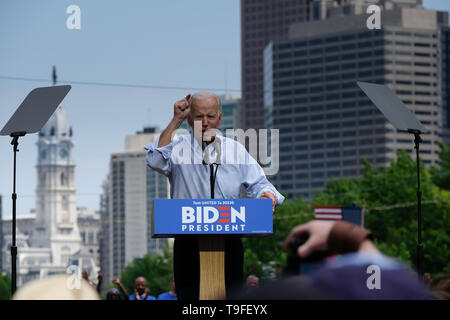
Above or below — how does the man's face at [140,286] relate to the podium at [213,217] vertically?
below

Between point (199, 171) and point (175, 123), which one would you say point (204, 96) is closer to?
point (175, 123)

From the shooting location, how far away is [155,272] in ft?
333

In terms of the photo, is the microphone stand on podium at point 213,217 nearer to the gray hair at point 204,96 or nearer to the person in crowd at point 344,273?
the gray hair at point 204,96

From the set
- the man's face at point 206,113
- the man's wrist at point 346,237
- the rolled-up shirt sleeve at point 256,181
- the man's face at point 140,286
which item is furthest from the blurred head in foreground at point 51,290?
the man's face at point 140,286

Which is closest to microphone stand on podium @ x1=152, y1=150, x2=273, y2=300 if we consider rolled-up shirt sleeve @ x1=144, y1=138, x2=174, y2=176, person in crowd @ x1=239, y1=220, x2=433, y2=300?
rolled-up shirt sleeve @ x1=144, y1=138, x2=174, y2=176

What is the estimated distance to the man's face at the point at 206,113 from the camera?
22.2 feet

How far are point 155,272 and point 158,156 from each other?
3754 inches

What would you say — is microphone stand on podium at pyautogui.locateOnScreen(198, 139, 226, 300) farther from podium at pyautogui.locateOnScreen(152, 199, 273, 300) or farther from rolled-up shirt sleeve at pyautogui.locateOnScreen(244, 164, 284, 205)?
rolled-up shirt sleeve at pyautogui.locateOnScreen(244, 164, 284, 205)

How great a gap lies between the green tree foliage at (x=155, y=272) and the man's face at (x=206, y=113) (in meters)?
74.6

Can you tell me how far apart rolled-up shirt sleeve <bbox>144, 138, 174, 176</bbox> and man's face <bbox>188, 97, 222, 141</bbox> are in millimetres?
282

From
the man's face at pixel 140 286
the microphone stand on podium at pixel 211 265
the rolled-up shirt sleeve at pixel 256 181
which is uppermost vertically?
the rolled-up shirt sleeve at pixel 256 181
